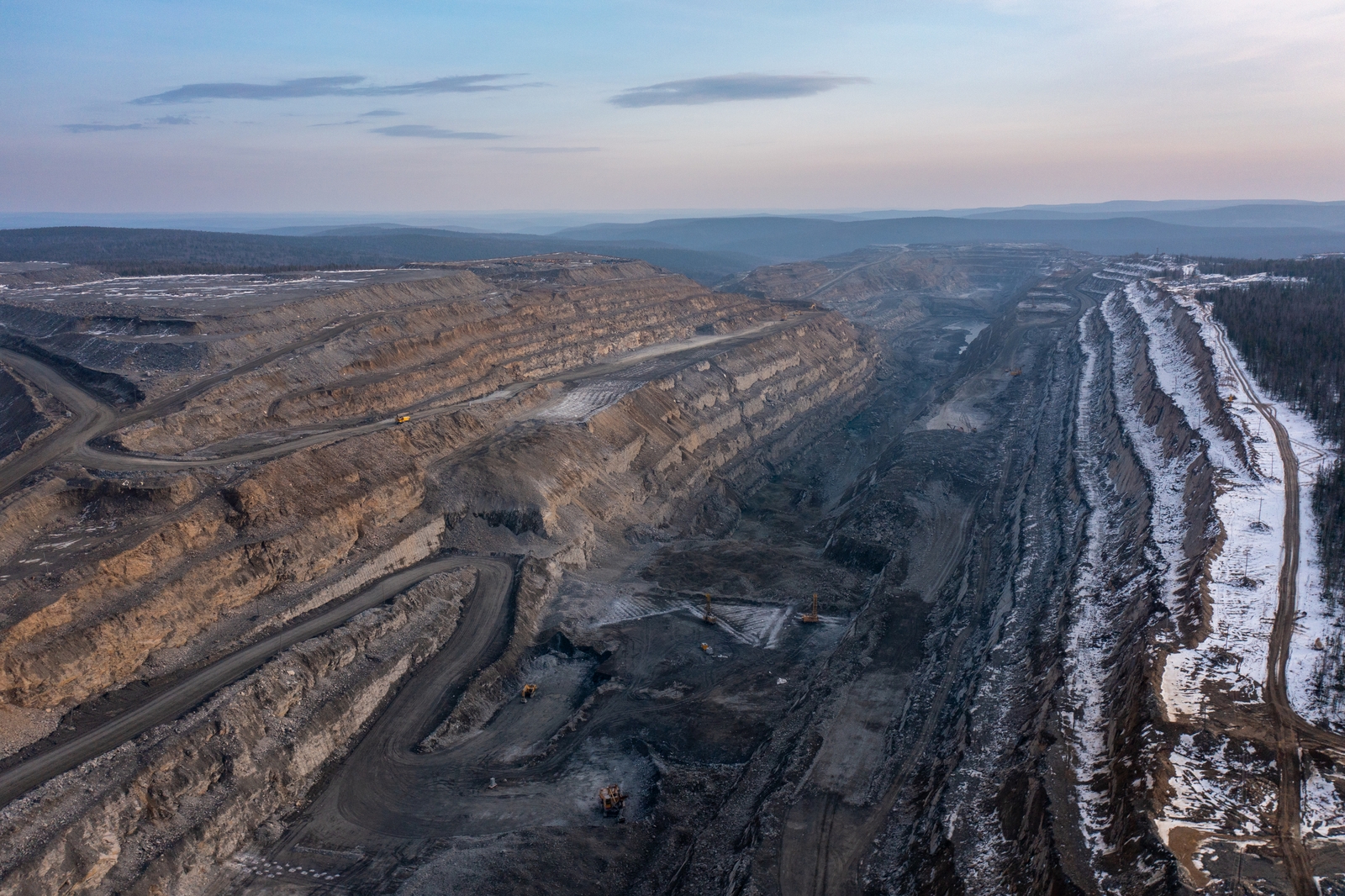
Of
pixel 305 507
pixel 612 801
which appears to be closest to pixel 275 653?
pixel 305 507

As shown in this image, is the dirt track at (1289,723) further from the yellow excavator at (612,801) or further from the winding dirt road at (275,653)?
the winding dirt road at (275,653)

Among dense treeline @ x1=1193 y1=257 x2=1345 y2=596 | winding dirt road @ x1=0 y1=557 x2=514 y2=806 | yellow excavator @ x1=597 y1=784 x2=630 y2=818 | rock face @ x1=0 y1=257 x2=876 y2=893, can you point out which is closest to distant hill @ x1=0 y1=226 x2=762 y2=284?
rock face @ x1=0 y1=257 x2=876 y2=893

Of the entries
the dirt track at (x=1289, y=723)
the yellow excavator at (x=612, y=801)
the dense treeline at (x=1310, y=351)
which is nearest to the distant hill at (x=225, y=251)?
the yellow excavator at (x=612, y=801)

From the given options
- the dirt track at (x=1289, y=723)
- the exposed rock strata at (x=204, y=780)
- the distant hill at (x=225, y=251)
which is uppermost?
the distant hill at (x=225, y=251)

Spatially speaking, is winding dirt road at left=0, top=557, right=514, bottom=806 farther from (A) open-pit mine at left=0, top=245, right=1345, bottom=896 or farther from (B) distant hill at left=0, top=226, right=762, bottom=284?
(B) distant hill at left=0, top=226, right=762, bottom=284

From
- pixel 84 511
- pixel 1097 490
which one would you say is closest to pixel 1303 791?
pixel 1097 490

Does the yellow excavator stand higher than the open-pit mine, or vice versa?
the open-pit mine

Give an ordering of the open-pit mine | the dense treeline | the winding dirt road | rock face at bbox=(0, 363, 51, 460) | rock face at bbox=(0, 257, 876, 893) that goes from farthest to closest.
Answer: rock face at bbox=(0, 363, 51, 460)
the dense treeline
rock face at bbox=(0, 257, 876, 893)
the winding dirt road
the open-pit mine
